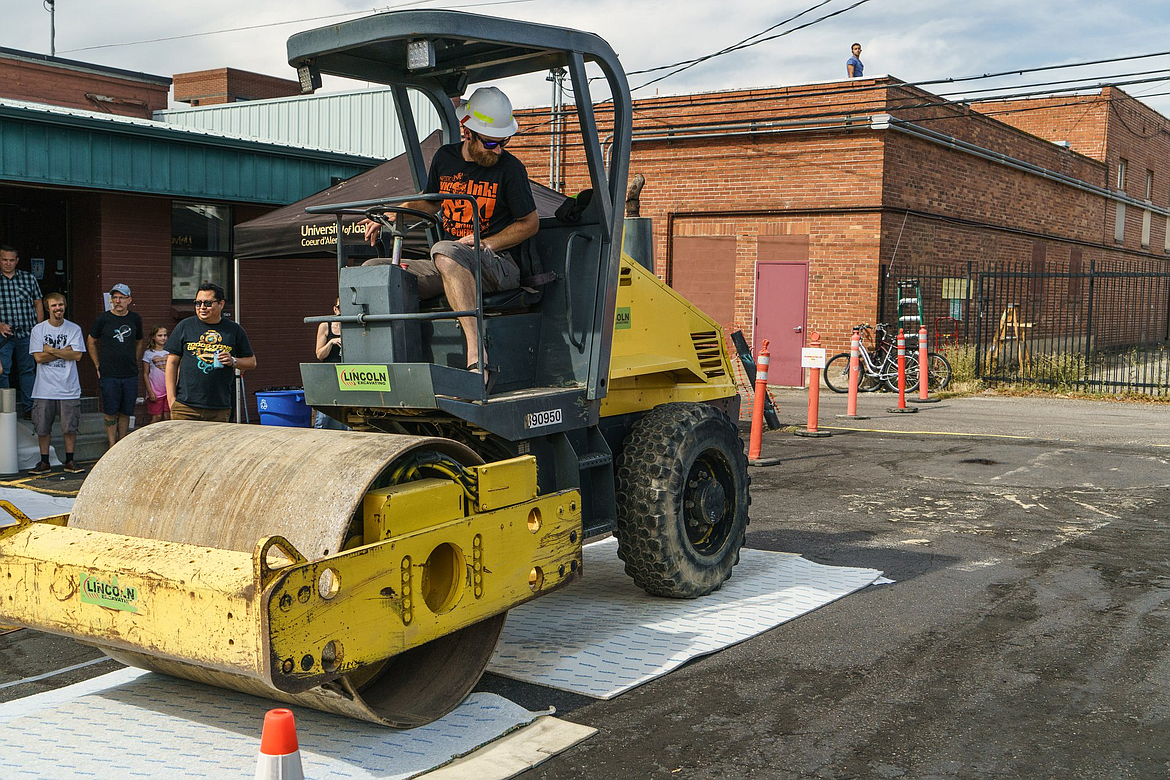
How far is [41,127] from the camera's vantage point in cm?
1323

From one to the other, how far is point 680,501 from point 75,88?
2466cm

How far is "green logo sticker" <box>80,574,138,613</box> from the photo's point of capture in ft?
13.9

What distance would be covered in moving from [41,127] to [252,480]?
10584mm

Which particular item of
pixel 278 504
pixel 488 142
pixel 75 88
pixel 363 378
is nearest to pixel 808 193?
pixel 75 88

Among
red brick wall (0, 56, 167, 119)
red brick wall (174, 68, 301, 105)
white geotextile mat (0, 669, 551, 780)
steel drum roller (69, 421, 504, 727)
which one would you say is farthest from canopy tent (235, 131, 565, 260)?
red brick wall (174, 68, 301, 105)

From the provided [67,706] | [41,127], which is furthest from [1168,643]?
[41,127]

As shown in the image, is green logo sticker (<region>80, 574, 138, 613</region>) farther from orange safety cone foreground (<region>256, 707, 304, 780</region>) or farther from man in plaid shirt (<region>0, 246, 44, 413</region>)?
man in plaid shirt (<region>0, 246, 44, 413</region>)

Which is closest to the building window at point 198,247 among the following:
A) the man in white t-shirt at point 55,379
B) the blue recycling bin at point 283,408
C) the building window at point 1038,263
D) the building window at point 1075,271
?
the man in white t-shirt at point 55,379

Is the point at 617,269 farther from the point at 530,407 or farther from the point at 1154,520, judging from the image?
the point at 1154,520

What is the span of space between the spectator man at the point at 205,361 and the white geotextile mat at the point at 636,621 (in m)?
3.36

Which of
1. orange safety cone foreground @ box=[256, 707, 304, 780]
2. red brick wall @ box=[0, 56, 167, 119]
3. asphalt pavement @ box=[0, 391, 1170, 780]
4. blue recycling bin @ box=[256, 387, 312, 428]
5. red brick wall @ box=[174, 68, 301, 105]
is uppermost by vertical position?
red brick wall @ box=[174, 68, 301, 105]

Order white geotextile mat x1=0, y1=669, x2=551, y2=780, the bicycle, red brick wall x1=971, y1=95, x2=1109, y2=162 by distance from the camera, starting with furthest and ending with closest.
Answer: red brick wall x1=971, y1=95, x2=1109, y2=162
the bicycle
white geotextile mat x1=0, y1=669, x2=551, y2=780

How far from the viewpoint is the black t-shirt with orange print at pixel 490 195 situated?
19.1 ft

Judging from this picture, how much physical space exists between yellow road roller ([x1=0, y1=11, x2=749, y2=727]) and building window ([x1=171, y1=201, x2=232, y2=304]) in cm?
1011
